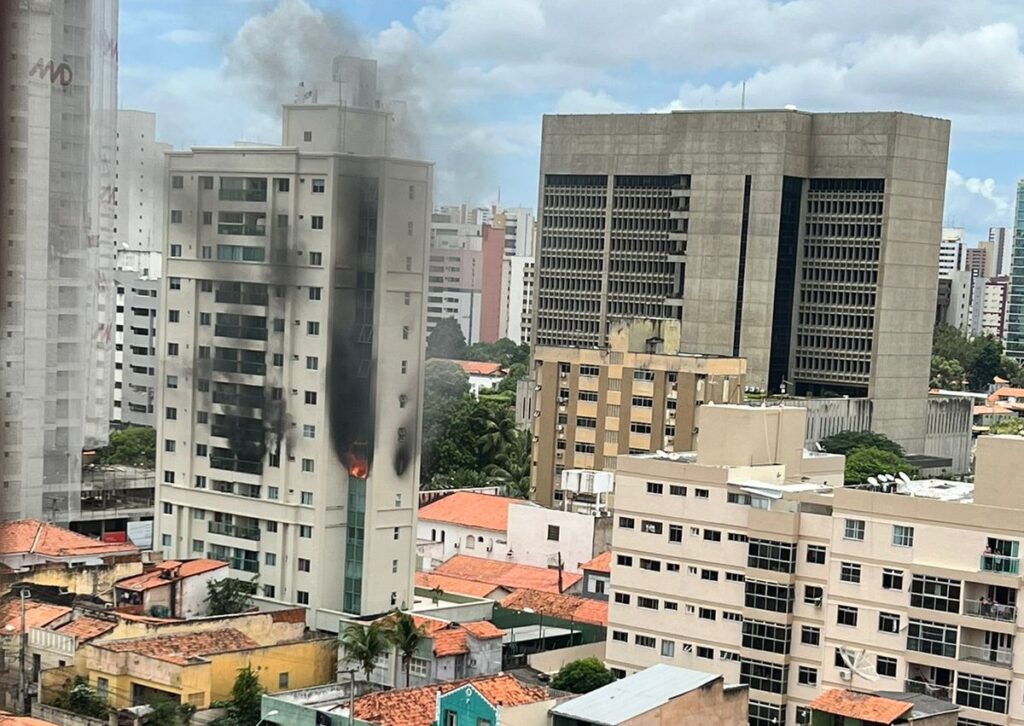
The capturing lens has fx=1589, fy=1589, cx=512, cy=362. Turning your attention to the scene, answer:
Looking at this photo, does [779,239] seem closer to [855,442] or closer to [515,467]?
[855,442]

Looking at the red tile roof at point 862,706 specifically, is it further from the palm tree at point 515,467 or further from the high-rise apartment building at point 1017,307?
the high-rise apartment building at point 1017,307

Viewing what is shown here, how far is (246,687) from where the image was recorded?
560 centimetres

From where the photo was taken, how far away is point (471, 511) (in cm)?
912

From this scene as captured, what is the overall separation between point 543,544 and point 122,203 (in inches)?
354

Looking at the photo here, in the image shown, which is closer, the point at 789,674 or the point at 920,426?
the point at 789,674

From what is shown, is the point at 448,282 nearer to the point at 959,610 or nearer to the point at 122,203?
the point at 959,610

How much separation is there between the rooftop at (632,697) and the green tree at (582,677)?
2.86 feet

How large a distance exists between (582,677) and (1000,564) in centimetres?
164

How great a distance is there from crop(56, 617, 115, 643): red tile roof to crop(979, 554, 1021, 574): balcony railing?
310cm

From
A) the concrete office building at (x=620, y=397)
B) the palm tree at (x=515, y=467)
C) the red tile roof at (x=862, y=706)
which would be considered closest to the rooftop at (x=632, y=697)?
the red tile roof at (x=862, y=706)

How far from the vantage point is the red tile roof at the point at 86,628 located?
5794 millimetres

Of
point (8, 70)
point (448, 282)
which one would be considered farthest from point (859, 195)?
point (8, 70)

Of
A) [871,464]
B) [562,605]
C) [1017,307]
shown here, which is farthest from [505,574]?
[1017,307]

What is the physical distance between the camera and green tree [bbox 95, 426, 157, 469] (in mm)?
11195
